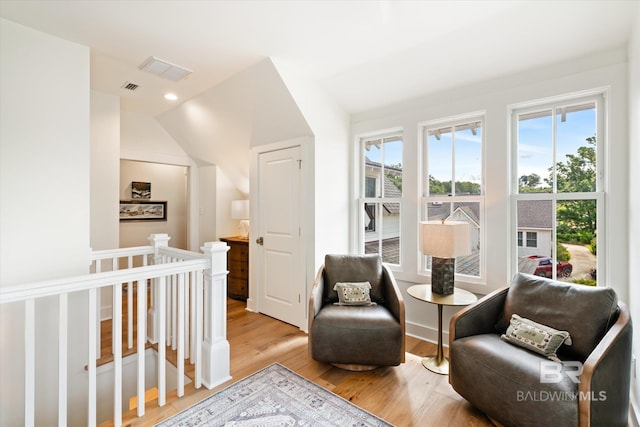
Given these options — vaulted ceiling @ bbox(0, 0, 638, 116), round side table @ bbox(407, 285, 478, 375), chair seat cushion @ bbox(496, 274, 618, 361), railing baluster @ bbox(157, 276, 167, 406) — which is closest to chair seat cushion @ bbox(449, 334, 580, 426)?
chair seat cushion @ bbox(496, 274, 618, 361)

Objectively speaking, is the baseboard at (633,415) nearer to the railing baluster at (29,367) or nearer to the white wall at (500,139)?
the white wall at (500,139)

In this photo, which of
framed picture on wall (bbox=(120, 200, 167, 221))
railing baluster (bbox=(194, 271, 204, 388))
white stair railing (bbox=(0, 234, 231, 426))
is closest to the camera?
white stair railing (bbox=(0, 234, 231, 426))

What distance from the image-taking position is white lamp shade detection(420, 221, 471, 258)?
232 centimetres

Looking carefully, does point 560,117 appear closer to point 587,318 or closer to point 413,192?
point 413,192

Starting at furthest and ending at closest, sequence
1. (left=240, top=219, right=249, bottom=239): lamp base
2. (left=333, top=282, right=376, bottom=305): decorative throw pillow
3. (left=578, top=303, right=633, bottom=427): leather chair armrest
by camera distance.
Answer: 1. (left=240, top=219, right=249, bottom=239): lamp base
2. (left=333, top=282, right=376, bottom=305): decorative throw pillow
3. (left=578, top=303, right=633, bottom=427): leather chair armrest

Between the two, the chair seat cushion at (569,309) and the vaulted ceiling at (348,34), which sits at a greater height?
the vaulted ceiling at (348,34)

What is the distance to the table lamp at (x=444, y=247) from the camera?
2326 millimetres

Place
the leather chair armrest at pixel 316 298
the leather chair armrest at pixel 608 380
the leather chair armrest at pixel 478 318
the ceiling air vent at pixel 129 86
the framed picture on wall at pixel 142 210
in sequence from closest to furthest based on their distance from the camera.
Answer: the leather chair armrest at pixel 608 380
the leather chair armrest at pixel 478 318
the leather chair armrest at pixel 316 298
the ceiling air vent at pixel 129 86
the framed picture on wall at pixel 142 210

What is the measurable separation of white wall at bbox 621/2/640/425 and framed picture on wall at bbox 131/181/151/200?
5.98m

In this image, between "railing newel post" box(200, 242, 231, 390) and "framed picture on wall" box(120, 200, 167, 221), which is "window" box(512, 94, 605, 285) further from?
"framed picture on wall" box(120, 200, 167, 221)

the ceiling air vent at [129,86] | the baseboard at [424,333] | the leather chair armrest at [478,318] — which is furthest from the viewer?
the ceiling air vent at [129,86]

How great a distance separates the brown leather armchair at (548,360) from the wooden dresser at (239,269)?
9.39ft

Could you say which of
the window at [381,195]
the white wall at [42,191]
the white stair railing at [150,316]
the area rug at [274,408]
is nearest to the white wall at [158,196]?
the white wall at [42,191]

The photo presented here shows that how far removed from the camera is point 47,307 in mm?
2221
